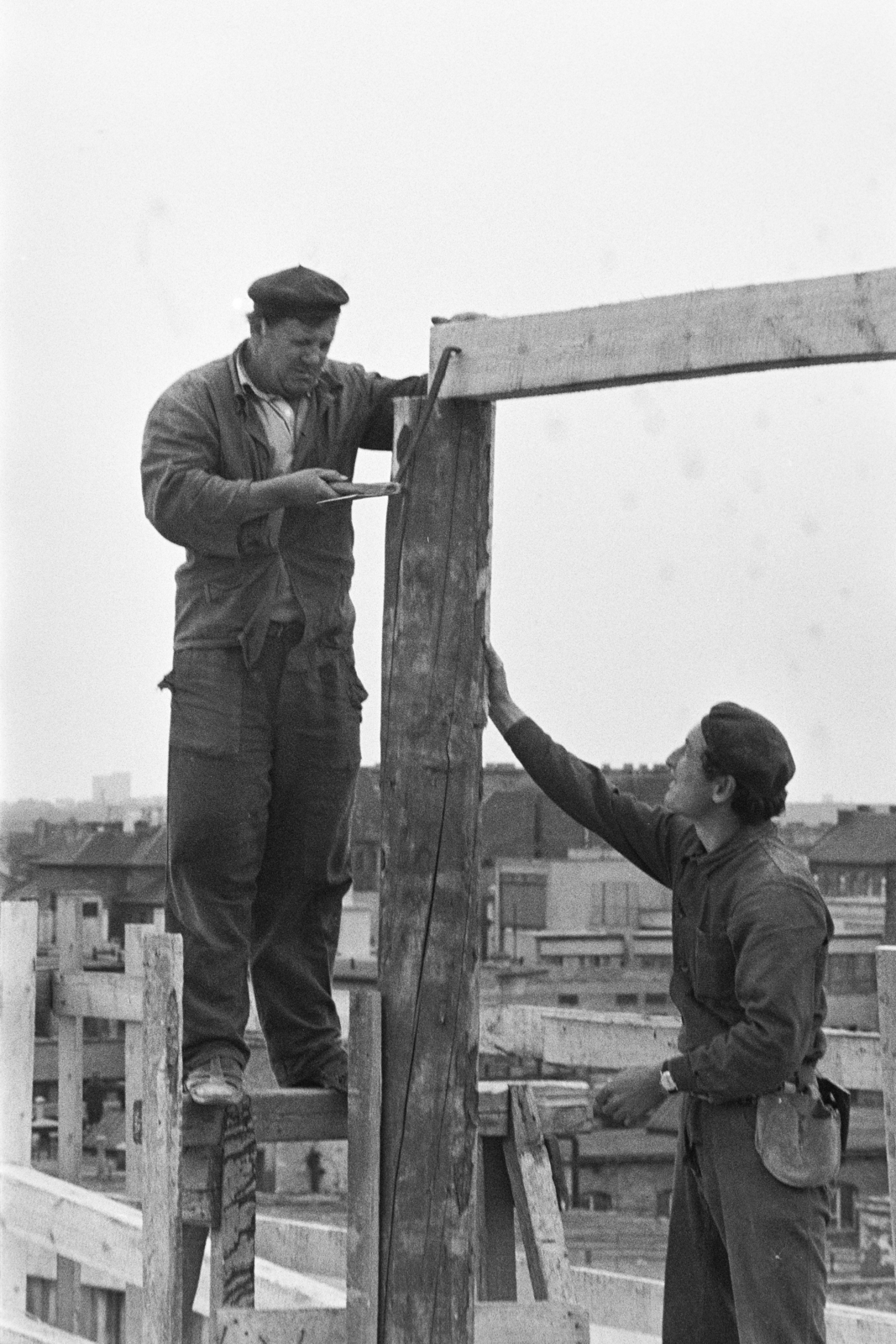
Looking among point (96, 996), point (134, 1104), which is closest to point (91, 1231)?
point (134, 1104)

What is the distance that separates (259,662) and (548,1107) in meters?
1.65

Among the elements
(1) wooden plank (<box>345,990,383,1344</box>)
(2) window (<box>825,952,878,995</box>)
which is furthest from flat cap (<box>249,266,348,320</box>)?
(2) window (<box>825,952,878,995</box>)

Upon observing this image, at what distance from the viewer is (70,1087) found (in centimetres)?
1109

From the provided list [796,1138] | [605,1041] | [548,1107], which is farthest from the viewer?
[605,1041]

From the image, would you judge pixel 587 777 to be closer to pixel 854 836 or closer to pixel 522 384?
pixel 522 384

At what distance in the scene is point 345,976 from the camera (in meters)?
22.1

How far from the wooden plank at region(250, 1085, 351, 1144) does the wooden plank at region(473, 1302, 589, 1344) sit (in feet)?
1.79

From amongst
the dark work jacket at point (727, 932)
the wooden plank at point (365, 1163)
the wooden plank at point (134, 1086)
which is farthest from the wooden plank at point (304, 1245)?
the dark work jacket at point (727, 932)

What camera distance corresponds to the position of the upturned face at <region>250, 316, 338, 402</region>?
5051 mm

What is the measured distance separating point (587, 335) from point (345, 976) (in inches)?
704

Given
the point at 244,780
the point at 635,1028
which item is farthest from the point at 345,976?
the point at 244,780

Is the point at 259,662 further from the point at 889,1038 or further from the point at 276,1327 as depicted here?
the point at 889,1038

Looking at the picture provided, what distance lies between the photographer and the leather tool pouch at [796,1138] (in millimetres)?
4438

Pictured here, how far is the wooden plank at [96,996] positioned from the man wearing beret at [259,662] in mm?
5060
